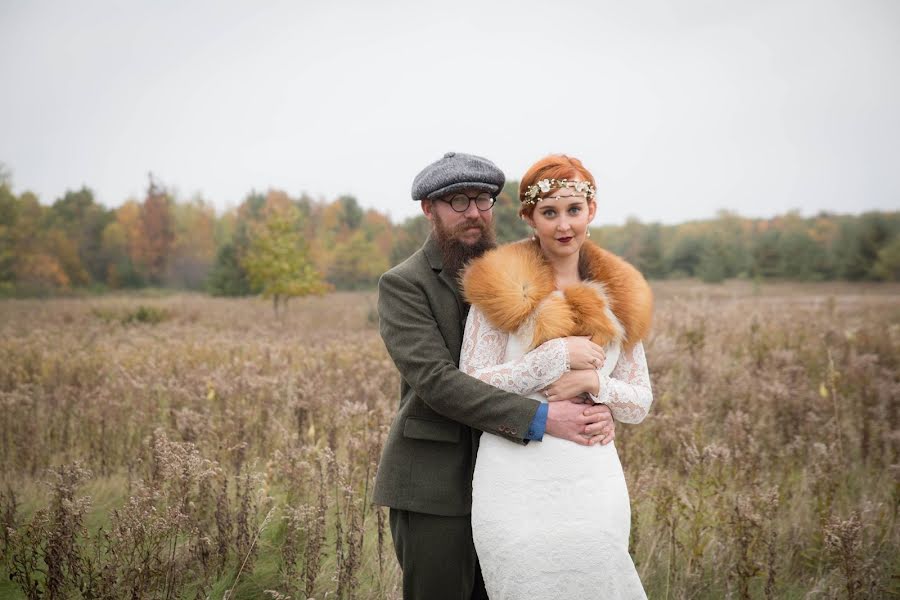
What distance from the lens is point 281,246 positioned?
2122 centimetres

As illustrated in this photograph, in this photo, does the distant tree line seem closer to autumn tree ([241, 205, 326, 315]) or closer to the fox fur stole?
autumn tree ([241, 205, 326, 315])

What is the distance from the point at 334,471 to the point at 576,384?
6.35ft

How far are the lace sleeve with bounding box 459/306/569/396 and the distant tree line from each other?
13.7 meters

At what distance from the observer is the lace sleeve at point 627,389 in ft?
7.86

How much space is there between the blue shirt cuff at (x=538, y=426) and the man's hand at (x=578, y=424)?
0.08ft

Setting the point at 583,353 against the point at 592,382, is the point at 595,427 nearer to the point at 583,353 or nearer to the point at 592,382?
the point at 592,382

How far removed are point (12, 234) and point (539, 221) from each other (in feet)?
98.0

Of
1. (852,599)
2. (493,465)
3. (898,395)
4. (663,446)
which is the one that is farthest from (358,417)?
(898,395)

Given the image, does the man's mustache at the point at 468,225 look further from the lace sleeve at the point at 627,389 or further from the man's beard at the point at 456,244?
the lace sleeve at the point at 627,389

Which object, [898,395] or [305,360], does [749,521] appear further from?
[305,360]

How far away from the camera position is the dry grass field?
312cm

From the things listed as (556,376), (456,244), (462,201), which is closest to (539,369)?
(556,376)

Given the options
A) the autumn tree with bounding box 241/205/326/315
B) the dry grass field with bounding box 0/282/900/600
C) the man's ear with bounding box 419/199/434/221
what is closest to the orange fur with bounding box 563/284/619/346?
the man's ear with bounding box 419/199/434/221

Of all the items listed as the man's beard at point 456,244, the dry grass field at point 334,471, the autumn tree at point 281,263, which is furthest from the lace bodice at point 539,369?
the autumn tree at point 281,263
